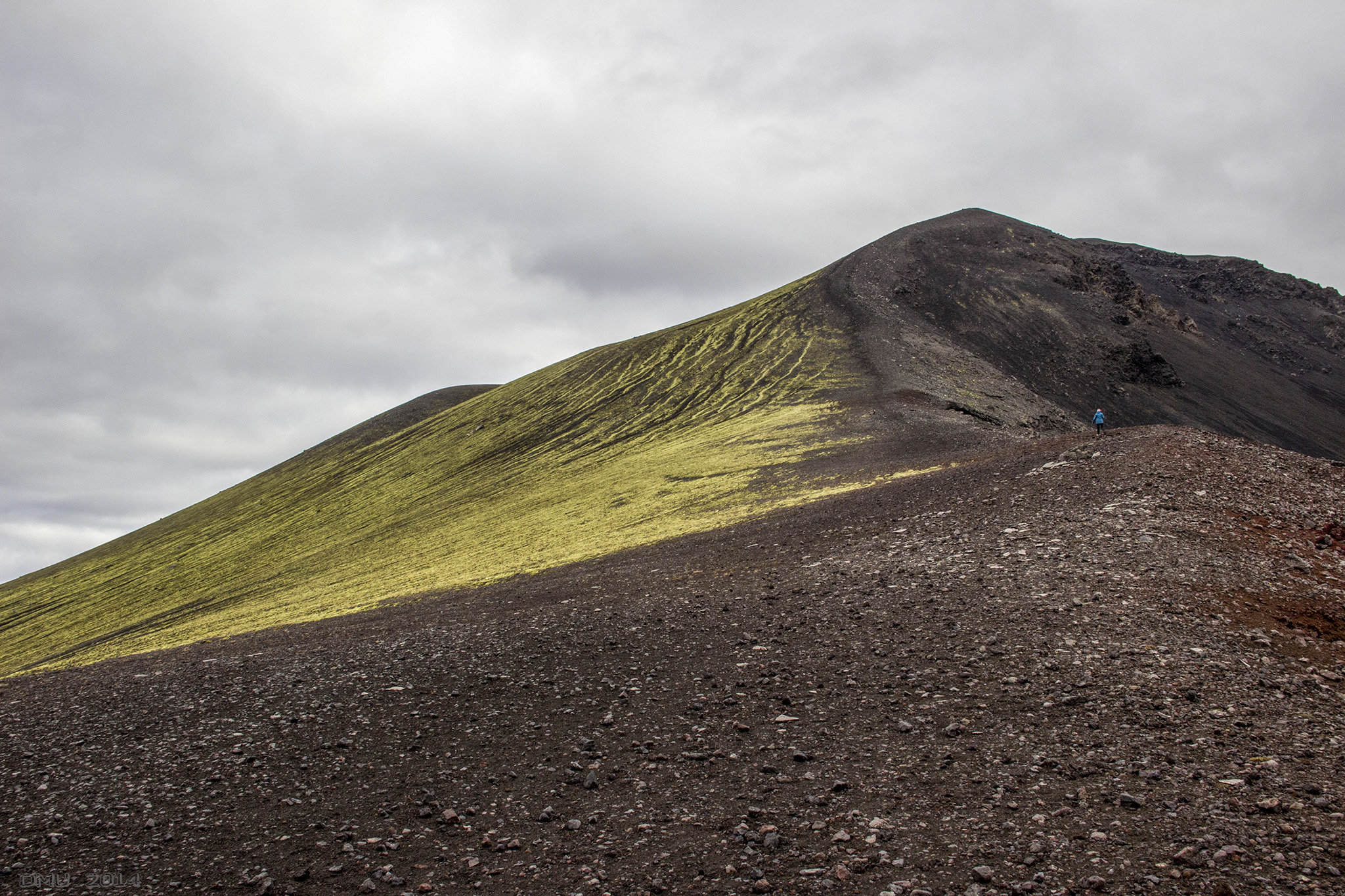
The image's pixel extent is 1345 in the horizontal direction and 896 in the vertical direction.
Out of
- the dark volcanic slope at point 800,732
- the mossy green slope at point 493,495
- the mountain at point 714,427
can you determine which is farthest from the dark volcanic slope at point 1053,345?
the dark volcanic slope at point 800,732

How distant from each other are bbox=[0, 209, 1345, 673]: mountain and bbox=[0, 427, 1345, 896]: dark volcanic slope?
11825mm

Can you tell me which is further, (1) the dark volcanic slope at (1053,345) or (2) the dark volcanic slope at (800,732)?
(1) the dark volcanic slope at (1053,345)

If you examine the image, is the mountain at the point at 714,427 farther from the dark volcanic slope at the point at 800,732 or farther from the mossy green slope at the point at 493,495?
the dark volcanic slope at the point at 800,732

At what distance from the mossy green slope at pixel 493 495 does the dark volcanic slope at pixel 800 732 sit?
12.4 metres

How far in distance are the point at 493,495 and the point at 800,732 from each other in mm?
44982

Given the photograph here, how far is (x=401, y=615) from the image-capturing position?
24406 millimetres

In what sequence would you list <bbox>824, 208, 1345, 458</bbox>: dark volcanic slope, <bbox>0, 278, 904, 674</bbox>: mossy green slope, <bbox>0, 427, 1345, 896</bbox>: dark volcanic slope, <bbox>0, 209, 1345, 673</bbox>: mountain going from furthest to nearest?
<bbox>824, 208, 1345, 458</bbox>: dark volcanic slope → <bbox>0, 209, 1345, 673</bbox>: mountain → <bbox>0, 278, 904, 674</bbox>: mossy green slope → <bbox>0, 427, 1345, 896</bbox>: dark volcanic slope

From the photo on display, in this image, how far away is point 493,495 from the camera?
54.3 m

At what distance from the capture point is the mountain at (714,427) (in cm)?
3706

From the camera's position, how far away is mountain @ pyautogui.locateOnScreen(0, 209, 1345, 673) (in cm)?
3706

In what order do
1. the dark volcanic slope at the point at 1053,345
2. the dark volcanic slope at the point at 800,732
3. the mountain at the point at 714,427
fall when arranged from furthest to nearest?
the dark volcanic slope at the point at 1053,345 → the mountain at the point at 714,427 → the dark volcanic slope at the point at 800,732

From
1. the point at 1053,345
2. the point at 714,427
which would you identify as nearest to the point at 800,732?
the point at 714,427

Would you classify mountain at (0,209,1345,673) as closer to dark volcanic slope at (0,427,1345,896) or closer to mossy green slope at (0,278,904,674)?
mossy green slope at (0,278,904,674)

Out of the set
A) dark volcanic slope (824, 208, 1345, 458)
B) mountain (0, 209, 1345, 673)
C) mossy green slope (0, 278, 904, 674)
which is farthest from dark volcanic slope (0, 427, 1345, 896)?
dark volcanic slope (824, 208, 1345, 458)
